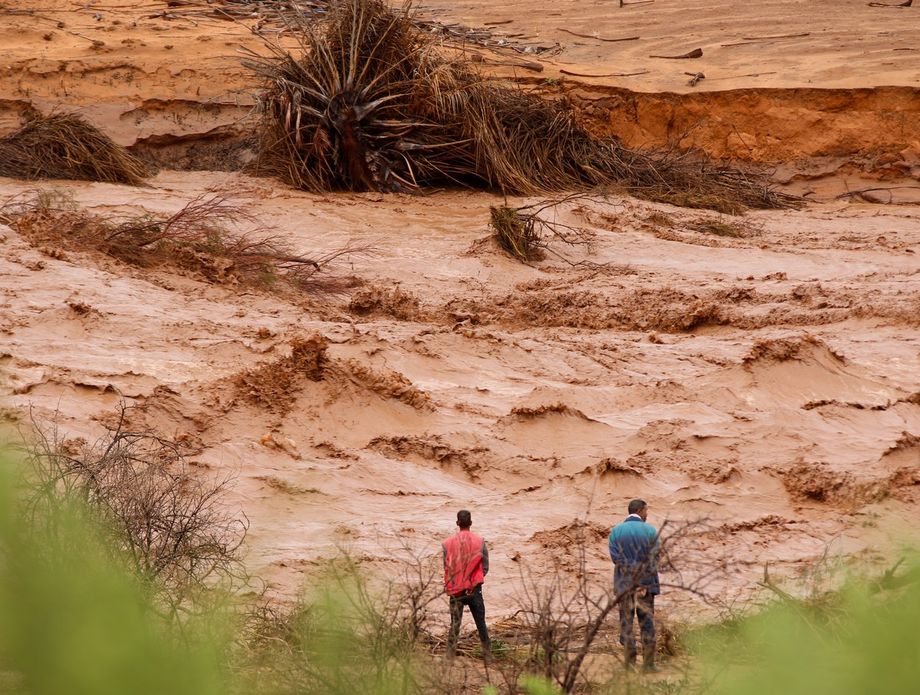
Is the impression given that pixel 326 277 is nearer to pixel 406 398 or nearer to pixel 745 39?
pixel 406 398

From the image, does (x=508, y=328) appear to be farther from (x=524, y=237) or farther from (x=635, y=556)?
(x=635, y=556)

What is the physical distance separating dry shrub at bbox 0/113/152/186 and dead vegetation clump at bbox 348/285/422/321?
12.3ft

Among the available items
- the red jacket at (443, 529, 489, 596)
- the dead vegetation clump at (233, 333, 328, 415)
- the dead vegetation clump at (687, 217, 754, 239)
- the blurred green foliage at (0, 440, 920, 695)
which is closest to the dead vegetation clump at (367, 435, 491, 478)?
the dead vegetation clump at (233, 333, 328, 415)

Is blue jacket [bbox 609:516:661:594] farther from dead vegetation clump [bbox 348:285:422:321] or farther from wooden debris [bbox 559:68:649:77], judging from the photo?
wooden debris [bbox 559:68:649:77]

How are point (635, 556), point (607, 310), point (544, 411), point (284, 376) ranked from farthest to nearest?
point (607, 310) → point (544, 411) → point (284, 376) → point (635, 556)

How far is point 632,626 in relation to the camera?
12.4ft

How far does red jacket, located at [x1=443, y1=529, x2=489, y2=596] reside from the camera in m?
4.22

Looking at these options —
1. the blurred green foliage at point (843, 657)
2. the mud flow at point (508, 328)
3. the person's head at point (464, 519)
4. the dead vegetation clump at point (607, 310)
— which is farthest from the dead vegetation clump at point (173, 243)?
the blurred green foliage at point (843, 657)

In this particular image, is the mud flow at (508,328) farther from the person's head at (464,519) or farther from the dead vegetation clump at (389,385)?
the person's head at (464,519)

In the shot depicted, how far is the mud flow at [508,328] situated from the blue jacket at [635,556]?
346 millimetres

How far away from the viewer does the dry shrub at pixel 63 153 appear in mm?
10914

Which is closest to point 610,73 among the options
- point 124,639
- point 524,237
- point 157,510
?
point 524,237

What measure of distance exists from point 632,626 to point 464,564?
2.32ft

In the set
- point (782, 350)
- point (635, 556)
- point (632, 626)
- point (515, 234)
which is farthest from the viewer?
point (515, 234)
